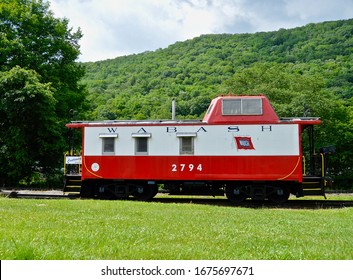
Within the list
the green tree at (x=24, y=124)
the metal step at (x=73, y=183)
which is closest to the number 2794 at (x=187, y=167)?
the metal step at (x=73, y=183)

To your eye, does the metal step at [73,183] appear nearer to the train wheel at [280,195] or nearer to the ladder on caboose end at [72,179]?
the ladder on caboose end at [72,179]

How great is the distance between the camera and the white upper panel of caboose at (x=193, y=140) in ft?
58.6

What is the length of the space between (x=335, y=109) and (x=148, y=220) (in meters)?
30.5

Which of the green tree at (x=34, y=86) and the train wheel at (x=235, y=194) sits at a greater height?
the green tree at (x=34, y=86)

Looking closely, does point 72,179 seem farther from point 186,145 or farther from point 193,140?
point 193,140

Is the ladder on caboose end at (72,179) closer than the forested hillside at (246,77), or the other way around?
the ladder on caboose end at (72,179)

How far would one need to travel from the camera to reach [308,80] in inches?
1474

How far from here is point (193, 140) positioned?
18469 millimetres

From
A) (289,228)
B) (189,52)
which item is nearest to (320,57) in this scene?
(189,52)

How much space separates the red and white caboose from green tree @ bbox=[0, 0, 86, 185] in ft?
27.1

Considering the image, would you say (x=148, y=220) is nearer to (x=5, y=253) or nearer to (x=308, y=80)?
(x=5, y=253)

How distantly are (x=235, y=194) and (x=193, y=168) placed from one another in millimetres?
2149

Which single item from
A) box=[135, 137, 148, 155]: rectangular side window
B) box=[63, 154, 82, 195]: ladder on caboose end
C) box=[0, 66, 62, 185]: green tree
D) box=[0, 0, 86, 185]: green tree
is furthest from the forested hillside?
box=[63, 154, 82, 195]: ladder on caboose end

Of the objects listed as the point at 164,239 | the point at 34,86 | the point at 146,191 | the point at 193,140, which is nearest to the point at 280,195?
the point at 193,140
